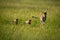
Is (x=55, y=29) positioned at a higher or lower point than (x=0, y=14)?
lower

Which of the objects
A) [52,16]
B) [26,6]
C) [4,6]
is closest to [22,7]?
[26,6]

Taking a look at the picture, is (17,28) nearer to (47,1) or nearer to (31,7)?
(31,7)

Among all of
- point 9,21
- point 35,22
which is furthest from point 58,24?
point 9,21

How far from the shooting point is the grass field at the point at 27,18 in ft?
7.68

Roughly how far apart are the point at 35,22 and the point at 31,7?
233 mm

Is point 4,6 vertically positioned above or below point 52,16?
above

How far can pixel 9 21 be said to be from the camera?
2381mm

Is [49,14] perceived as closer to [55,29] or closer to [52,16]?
[52,16]

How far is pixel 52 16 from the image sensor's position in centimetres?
239

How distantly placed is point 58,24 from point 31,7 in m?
0.46

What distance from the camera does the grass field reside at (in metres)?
2.34

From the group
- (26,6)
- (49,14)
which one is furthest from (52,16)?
(26,6)

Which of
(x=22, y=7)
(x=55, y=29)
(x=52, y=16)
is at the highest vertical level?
(x=22, y=7)

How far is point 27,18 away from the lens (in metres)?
2.38
